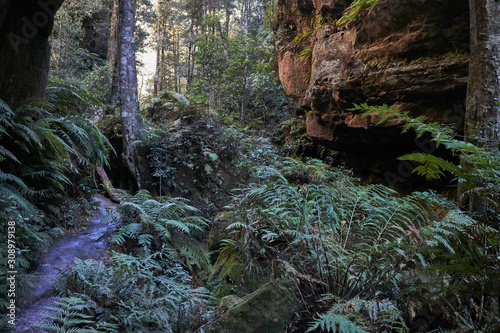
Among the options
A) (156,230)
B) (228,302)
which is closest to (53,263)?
(156,230)

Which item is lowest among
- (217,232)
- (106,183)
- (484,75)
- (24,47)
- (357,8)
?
(217,232)

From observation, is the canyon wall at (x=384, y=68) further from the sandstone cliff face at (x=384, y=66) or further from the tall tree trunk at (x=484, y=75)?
the tall tree trunk at (x=484, y=75)

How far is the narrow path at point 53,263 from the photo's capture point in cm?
205

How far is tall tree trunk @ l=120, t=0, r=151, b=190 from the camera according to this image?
21.5 feet

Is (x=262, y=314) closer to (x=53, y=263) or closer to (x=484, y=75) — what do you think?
(x=53, y=263)

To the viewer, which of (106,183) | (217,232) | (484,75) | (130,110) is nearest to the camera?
(484,75)

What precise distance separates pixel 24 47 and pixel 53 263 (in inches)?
109

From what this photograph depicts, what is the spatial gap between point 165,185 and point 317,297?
17.5 ft

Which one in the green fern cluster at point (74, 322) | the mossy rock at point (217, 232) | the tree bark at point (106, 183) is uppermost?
the tree bark at point (106, 183)

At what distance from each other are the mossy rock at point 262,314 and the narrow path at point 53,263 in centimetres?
120

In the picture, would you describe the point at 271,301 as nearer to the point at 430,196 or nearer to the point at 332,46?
the point at 430,196

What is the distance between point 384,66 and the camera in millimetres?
5012

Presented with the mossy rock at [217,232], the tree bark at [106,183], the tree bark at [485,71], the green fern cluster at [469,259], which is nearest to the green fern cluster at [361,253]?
the green fern cluster at [469,259]

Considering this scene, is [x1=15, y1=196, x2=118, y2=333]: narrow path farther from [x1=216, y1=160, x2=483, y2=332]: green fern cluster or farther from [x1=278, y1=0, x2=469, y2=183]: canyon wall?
[x1=278, y1=0, x2=469, y2=183]: canyon wall
